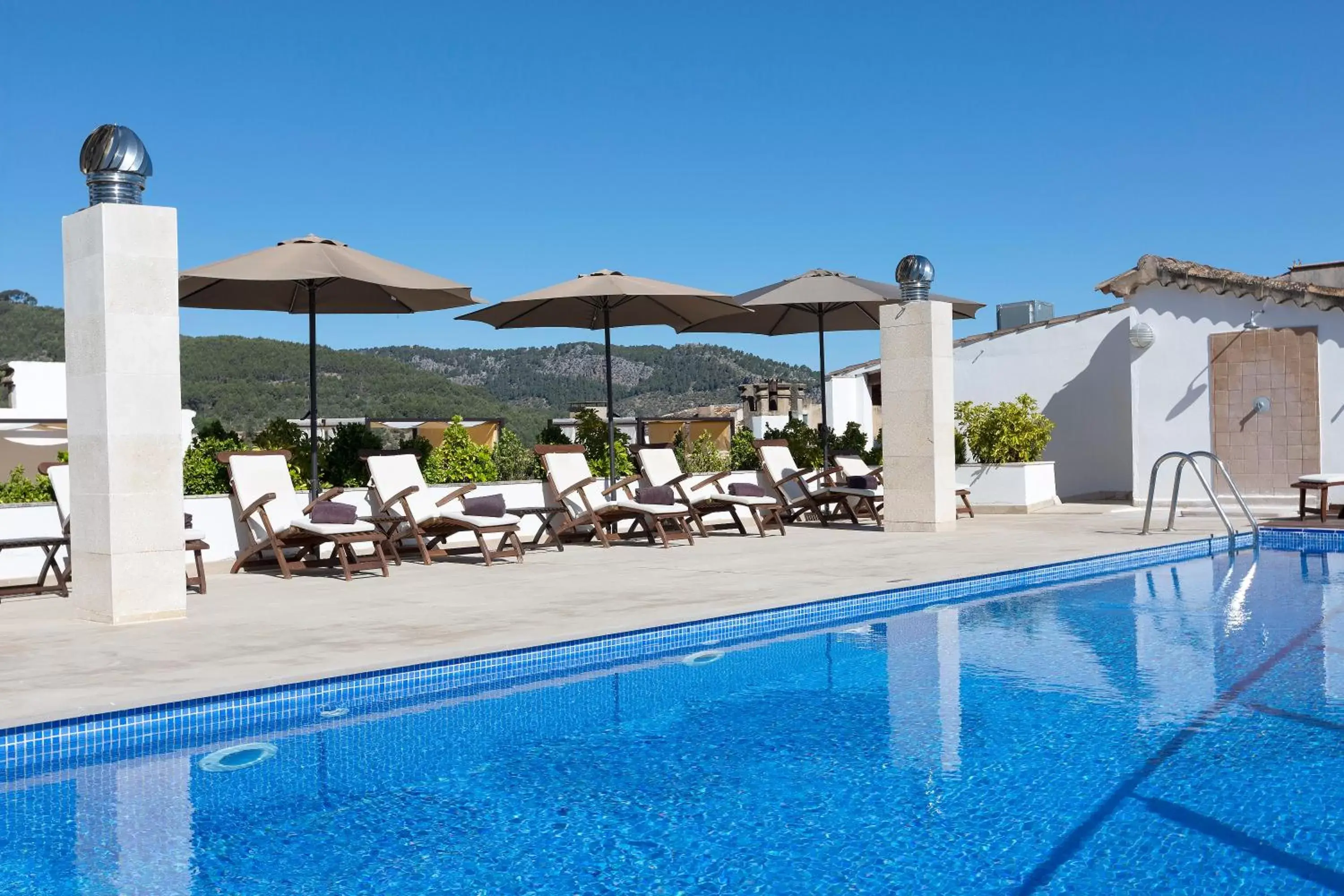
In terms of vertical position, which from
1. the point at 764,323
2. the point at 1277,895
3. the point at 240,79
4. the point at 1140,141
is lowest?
the point at 1277,895

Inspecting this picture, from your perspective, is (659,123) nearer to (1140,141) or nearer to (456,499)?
(1140,141)

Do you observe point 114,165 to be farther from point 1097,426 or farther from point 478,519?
point 1097,426

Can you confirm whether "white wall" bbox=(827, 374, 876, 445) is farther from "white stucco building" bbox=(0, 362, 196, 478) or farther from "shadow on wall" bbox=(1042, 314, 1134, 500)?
"white stucco building" bbox=(0, 362, 196, 478)

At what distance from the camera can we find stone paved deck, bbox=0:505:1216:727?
4758mm

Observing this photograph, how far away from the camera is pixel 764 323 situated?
14.3 metres

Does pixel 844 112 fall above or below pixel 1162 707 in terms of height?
above

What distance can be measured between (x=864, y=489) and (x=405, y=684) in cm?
829

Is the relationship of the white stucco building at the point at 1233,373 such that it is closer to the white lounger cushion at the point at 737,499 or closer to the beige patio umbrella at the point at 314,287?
the white lounger cushion at the point at 737,499

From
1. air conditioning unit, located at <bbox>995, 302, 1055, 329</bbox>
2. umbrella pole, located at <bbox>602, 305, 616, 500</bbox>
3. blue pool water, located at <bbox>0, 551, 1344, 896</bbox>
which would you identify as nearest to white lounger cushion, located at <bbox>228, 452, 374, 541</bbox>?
umbrella pole, located at <bbox>602, 305, 616, 500</bbox>

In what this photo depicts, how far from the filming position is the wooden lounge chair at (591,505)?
10273 millimetres

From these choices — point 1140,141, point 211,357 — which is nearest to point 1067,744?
point 1140,141

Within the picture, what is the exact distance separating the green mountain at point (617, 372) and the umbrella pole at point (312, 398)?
170 ft

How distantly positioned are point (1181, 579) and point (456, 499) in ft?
19.0

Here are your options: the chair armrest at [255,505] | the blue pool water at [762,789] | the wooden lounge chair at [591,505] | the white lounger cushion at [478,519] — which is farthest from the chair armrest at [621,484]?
the blue pool water at [762,789]
